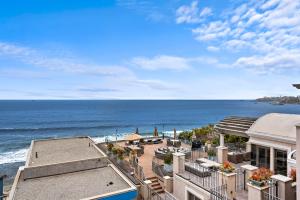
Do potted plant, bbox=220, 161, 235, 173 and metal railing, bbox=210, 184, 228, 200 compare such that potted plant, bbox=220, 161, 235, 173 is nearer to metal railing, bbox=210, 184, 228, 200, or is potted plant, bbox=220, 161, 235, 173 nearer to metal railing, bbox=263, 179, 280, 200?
metal railing, bbox=210, 184, 228, 200

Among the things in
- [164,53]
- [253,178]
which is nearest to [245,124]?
[253,178]

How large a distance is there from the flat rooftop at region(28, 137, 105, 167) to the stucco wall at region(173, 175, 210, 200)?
15.1 ft

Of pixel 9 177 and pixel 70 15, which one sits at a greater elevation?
pixel 70 15

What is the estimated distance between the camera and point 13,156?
3662cm

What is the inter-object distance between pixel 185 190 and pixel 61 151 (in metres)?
8.12

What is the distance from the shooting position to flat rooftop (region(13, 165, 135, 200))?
8617mm

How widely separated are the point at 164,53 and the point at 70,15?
21762 mm

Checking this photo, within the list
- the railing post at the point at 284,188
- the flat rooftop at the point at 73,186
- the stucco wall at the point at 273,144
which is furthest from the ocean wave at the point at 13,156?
the railing post at the point at 284,188

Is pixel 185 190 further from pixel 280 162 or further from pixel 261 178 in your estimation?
pixel 280 162

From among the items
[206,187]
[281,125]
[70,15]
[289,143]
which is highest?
[70,15]

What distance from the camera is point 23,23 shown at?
1811 inches

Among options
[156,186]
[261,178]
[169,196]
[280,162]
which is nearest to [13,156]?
[156,186]

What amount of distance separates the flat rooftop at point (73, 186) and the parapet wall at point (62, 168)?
21 centimetres

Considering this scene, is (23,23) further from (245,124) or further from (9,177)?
(245,124)
